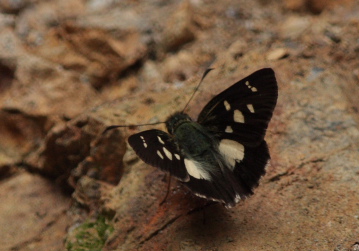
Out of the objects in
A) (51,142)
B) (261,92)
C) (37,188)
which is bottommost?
(37,188)

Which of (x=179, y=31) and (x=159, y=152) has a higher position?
(x=159, y=152)

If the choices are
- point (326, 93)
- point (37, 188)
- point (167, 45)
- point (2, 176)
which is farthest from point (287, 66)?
point (2, 176)

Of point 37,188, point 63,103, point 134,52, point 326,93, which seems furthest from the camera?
point 134,52

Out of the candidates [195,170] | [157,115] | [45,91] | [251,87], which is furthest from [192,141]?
[45,91]

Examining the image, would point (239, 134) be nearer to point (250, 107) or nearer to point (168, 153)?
point (250, 107)

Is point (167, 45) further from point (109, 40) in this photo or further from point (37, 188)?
point (37, 188)

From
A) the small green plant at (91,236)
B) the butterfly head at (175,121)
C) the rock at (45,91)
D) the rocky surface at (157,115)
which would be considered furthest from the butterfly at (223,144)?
the rock at (45,91)

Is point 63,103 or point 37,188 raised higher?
point 63,103

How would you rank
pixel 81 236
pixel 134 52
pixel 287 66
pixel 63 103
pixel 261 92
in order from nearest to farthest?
pixel 261 92
pixel 81 236
pixel 287 66
pixel 63 103
pixel 134 52
